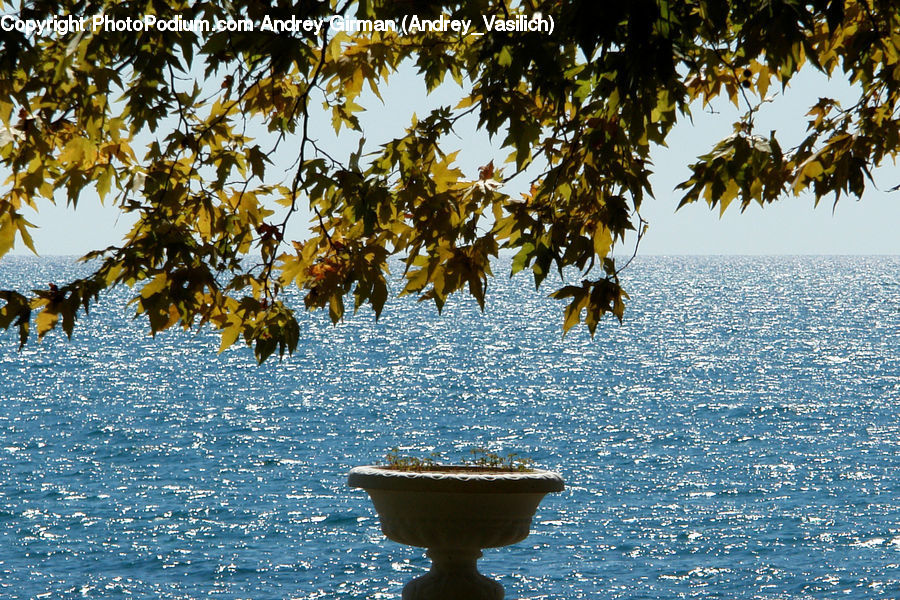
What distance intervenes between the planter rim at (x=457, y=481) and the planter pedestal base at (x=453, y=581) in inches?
14.1

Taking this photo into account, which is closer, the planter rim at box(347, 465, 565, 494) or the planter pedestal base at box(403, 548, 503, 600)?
the planter rim at box(347, 465, 565, 494)

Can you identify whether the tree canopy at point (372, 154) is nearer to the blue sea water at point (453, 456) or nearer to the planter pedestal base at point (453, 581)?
the planter pedestal base at point (453, 581)

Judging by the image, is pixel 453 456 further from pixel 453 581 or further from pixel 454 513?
pixel 454 513

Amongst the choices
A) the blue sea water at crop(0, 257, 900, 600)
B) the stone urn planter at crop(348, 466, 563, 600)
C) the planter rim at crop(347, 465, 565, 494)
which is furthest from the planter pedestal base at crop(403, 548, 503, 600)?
the blue sea water at crop(0, 257, 900, 600)

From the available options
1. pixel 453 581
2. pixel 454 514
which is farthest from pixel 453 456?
pixel 454 514

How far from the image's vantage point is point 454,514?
5.14 meters

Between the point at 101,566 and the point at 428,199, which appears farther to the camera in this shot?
the point at 101,566

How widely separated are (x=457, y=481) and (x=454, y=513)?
0.55ft

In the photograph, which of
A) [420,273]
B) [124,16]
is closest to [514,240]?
[420,273]

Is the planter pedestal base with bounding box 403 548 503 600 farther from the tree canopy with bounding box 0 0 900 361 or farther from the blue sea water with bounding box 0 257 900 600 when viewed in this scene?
the blue sea water with bounding box 0 257 900 600

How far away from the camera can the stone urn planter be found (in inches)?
202

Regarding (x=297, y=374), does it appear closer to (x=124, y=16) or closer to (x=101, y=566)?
(x=101, y=566)

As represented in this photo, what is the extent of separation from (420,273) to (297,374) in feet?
201

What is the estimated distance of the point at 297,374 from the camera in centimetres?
6488
